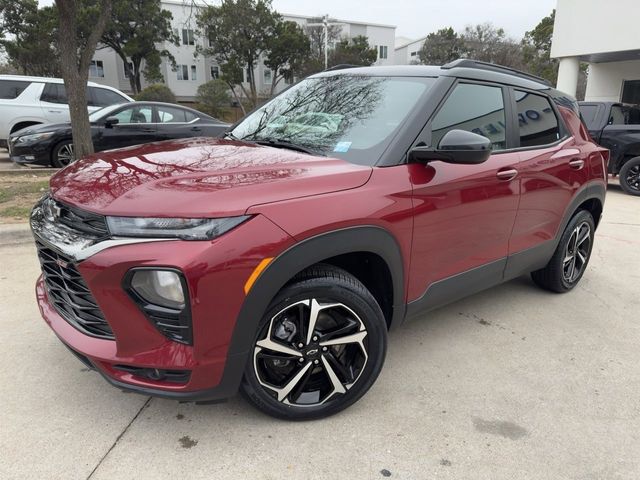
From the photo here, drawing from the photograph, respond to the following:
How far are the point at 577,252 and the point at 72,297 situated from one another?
155 inches

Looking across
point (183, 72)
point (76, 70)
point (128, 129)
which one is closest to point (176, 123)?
point (128, 129)

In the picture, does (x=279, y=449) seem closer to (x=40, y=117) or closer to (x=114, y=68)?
(x=40, y=117)

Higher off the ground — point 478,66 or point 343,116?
point 478,66

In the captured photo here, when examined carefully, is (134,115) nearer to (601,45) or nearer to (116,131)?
(116,131)

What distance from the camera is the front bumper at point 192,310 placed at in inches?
74.3

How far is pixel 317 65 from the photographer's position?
40.8 meters

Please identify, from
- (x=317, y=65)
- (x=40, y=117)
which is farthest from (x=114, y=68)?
(x=40, y=117)

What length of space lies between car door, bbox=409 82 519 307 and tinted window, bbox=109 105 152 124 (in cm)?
757

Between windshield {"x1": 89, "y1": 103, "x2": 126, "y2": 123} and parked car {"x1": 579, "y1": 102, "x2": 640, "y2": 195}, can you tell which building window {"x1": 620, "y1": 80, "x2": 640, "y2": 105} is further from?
windshield {"x1": 89, "y1": 103, "x2": 126, "y2": 123}

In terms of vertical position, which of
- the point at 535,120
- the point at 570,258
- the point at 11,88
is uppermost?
the point at 11,88

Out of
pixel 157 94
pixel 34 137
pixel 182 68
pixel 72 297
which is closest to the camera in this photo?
pixel 72 297

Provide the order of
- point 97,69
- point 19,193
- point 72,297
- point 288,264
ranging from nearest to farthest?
point 288,264, point 72,297, point 19,193, point 97,69

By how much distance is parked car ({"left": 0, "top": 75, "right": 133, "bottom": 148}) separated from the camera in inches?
396

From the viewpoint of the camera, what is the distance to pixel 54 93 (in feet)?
33.9
